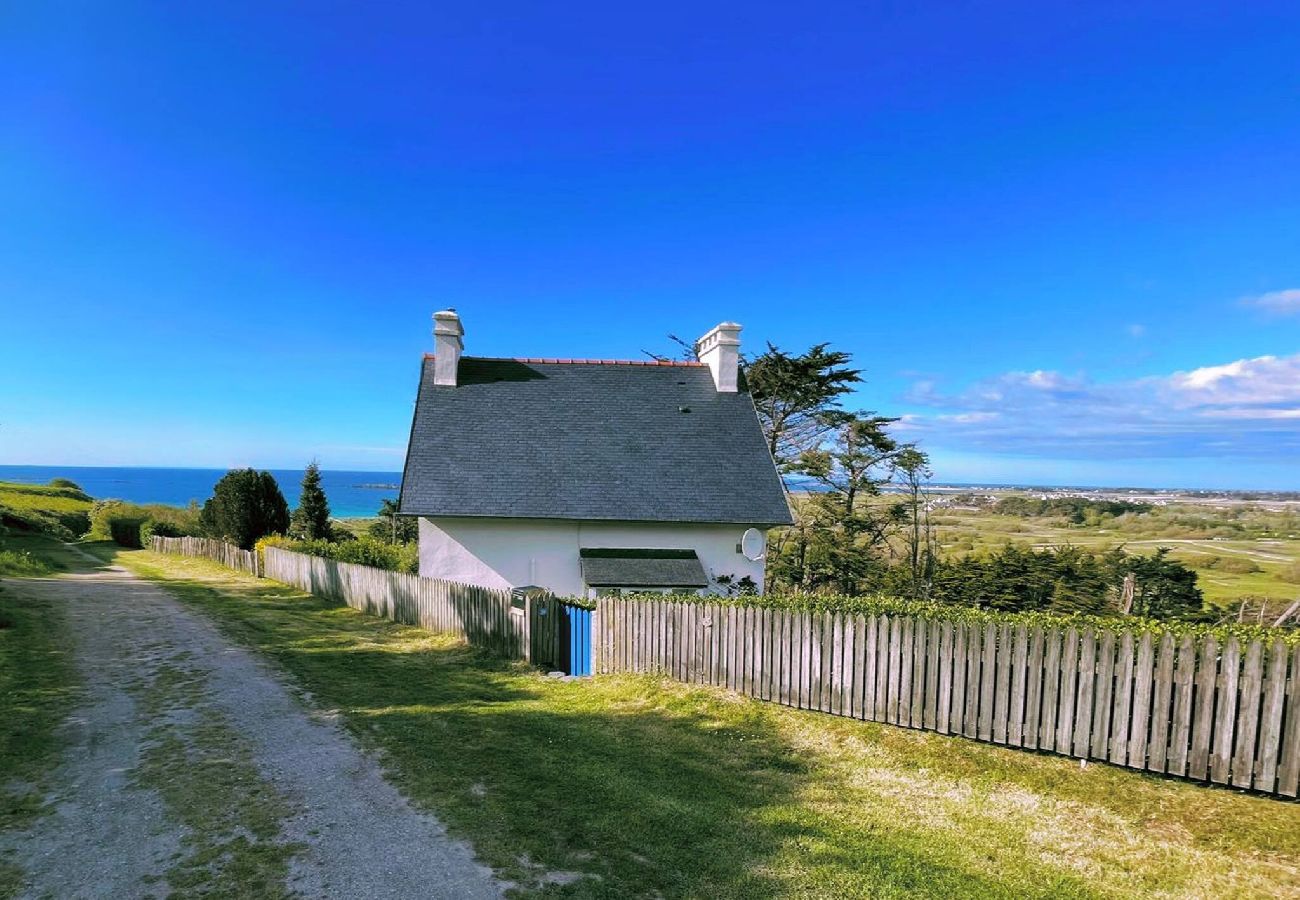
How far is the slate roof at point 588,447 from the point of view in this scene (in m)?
16.4

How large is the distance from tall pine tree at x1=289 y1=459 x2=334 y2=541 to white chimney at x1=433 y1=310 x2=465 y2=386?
66.8ft

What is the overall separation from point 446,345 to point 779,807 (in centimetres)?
1689

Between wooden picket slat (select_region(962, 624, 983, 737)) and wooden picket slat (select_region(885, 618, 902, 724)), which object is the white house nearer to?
wooden picket slat (select_region(885, 618, 902, 724))

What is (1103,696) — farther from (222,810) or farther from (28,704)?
(28,704)

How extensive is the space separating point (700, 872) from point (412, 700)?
20.6ft

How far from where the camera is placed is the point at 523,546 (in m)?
16.6

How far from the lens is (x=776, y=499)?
Result: 55.8ft

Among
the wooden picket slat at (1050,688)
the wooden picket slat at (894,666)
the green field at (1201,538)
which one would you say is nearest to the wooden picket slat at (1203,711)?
the wooden picket slat at (1050,688)

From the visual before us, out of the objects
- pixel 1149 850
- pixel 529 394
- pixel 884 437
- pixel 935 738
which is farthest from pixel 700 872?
pixel 884 437

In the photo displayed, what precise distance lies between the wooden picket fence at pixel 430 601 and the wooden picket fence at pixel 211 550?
7.13 metres

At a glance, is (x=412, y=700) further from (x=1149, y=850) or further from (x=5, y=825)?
(x=1149, y=850)

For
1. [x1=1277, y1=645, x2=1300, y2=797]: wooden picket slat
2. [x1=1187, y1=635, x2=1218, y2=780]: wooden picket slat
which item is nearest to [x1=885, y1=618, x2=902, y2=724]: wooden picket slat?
[x1=1187, y1=635, x2=1218, y2=780]: wooden picket slat

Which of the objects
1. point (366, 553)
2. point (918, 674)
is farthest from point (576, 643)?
point (366, 553)

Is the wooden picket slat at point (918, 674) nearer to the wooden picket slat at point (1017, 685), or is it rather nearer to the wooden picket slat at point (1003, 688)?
the wooden picket slat at point (1003, 688)
